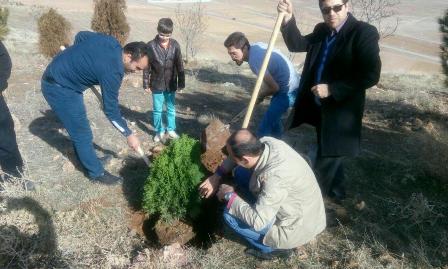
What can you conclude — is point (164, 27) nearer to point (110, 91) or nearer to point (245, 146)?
point (110, 91)

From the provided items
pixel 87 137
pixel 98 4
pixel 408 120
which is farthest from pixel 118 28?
Answer: pixel 408 120

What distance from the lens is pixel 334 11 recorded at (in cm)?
309

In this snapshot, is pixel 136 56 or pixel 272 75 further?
pixel 272 75

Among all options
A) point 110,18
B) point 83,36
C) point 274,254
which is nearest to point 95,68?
point 83,36

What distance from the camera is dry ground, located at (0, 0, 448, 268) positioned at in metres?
3.29

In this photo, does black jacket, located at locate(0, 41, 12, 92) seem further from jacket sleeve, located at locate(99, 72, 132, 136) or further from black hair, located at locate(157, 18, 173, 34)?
black hair, located at locate(157, 18, 173, 34)

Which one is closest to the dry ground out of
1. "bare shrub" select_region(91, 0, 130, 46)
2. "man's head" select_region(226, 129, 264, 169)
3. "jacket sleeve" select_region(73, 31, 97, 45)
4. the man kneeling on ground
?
the man kneeling on ground

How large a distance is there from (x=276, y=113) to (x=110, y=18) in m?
5.35

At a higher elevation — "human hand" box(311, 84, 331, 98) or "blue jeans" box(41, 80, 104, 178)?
"human hand" box(311, 84, 331, 98)

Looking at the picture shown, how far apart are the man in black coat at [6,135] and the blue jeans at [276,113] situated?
7.92 feet

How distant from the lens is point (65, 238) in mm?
3465

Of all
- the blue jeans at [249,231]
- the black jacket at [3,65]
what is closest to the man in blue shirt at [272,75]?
the blue jeans at [249,231]

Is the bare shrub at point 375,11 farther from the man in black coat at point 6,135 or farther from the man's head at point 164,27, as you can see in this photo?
the man in black coat at point 6,135

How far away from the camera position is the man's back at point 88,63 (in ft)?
11.9
